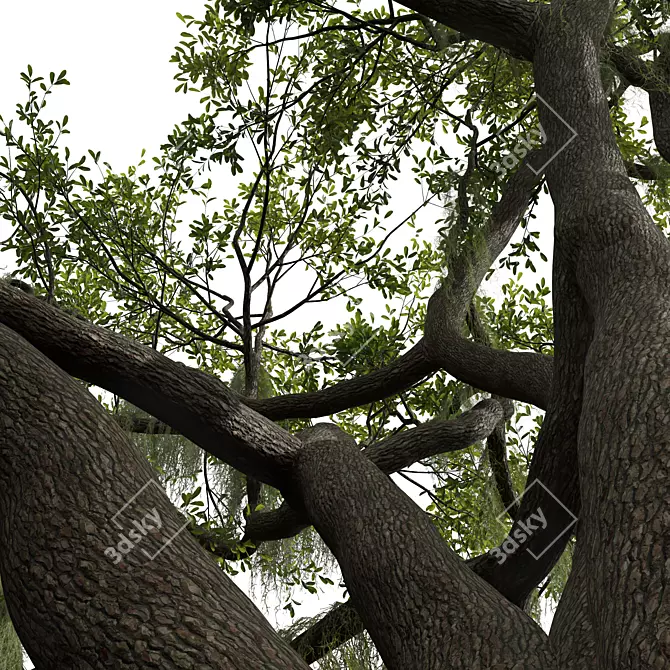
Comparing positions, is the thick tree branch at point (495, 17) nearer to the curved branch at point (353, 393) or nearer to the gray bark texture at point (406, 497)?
the gray bark texture at point (406, 497)

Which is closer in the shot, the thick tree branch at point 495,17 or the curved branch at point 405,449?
the thick tree branch at point 495,17

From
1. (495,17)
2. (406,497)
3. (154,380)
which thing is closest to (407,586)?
(406,497)

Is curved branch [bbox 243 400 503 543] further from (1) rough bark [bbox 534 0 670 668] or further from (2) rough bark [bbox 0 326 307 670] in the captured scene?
(2) rough bark [bbox 0 326 307 670]

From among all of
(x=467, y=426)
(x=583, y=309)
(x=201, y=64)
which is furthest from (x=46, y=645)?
(x=201, y=64)

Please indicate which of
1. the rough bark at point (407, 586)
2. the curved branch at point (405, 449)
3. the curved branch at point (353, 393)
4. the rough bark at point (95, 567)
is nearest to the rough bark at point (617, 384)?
the rough bark at point (407, 586)

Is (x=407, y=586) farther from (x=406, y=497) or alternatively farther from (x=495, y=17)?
(x=495, y=17)

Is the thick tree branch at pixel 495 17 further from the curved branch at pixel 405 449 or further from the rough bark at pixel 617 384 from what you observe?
the curved branch at pixel 405 449

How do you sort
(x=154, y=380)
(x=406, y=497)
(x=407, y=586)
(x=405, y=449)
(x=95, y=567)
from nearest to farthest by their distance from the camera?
(x=95, y=567) < (x=407, y=586) < (x=406, y=497) < (x=154, y=380) < (x=405, y=449)

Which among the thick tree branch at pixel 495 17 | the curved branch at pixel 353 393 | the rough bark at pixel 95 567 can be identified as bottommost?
the rough bark at pixel 95 567

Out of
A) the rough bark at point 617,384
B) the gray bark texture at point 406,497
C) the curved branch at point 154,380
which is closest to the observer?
the rough bark at point 617,384

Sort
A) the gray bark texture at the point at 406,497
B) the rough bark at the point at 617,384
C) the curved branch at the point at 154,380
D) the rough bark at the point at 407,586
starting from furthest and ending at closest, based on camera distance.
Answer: the curved branch at the point at 154,380
the rough bark at the point at 407,586
the gray bark texture at the point at 406,497
the rough bark at the point at 617,384

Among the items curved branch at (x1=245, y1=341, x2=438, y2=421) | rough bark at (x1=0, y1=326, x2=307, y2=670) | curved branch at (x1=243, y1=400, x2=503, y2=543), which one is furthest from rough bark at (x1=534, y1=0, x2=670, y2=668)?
curved branch at (x1=245, y1=341, x2=438, y2=421)

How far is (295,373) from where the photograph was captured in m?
6.37

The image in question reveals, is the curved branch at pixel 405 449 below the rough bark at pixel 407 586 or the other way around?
the other way around
